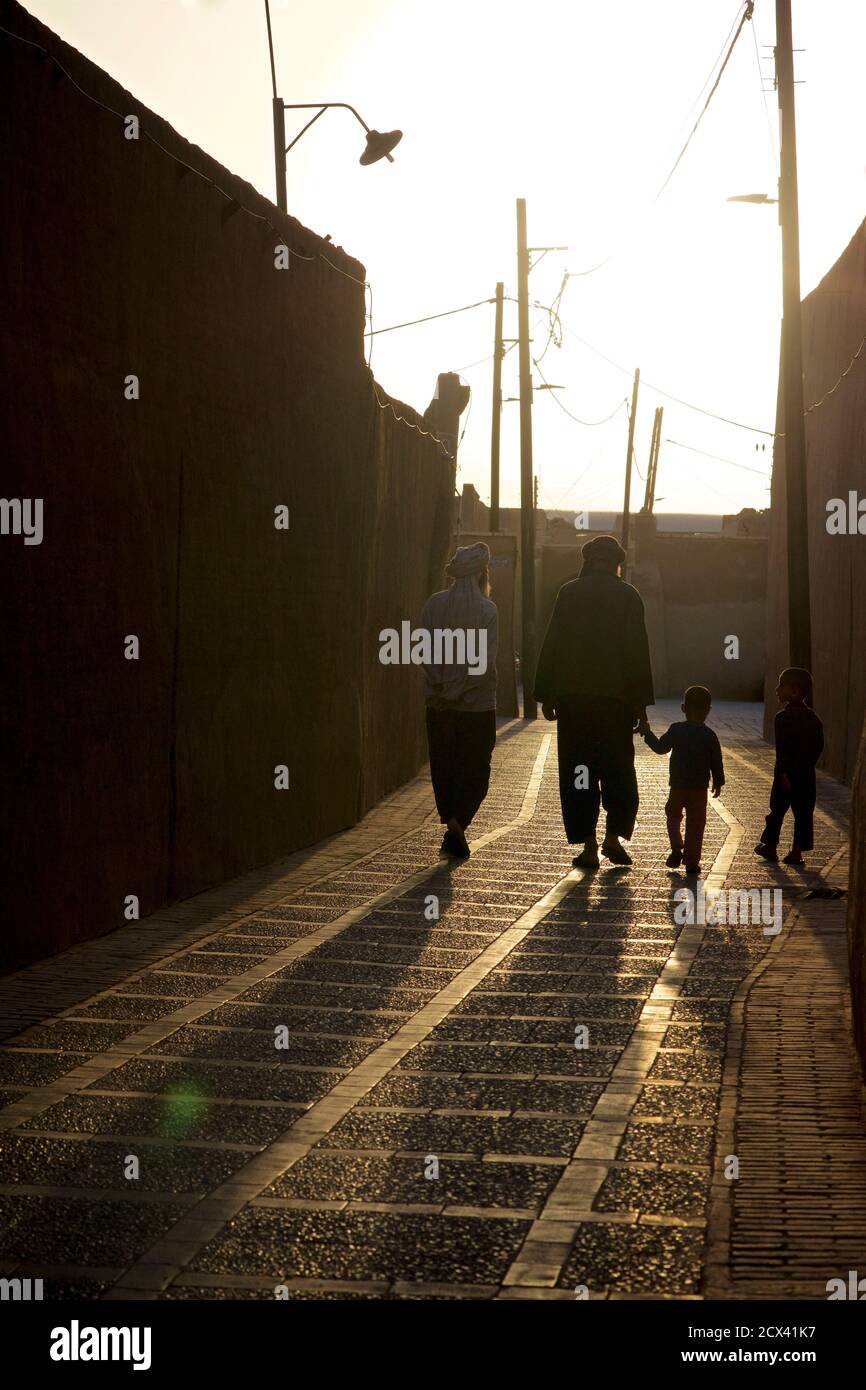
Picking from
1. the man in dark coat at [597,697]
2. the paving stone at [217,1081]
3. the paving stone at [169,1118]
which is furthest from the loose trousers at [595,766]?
the paving stone at [169,1118]

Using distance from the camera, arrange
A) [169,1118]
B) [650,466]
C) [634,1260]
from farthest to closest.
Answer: [650,466] → [169,1118] → [634,1260]

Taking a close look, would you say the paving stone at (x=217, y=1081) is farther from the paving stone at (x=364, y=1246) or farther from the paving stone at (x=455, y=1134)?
the paving stone at (x=364, y=1246)

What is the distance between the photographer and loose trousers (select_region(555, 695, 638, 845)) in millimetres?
9977

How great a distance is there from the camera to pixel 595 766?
32.9ft

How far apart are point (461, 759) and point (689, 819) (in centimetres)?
139

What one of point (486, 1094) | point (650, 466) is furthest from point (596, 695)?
point (650, 466)

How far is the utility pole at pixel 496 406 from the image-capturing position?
130 ft

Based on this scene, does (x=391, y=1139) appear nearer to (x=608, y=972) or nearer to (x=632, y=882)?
(x=608, y=972)

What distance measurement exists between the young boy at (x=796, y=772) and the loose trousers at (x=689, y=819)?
2.94ft

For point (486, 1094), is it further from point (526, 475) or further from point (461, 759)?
point (526, 475)

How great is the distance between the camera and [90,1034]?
5648 mm

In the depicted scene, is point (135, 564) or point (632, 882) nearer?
point (135, 564)

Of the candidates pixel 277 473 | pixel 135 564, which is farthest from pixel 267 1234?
pixel 277 473

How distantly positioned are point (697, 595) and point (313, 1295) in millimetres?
37054
